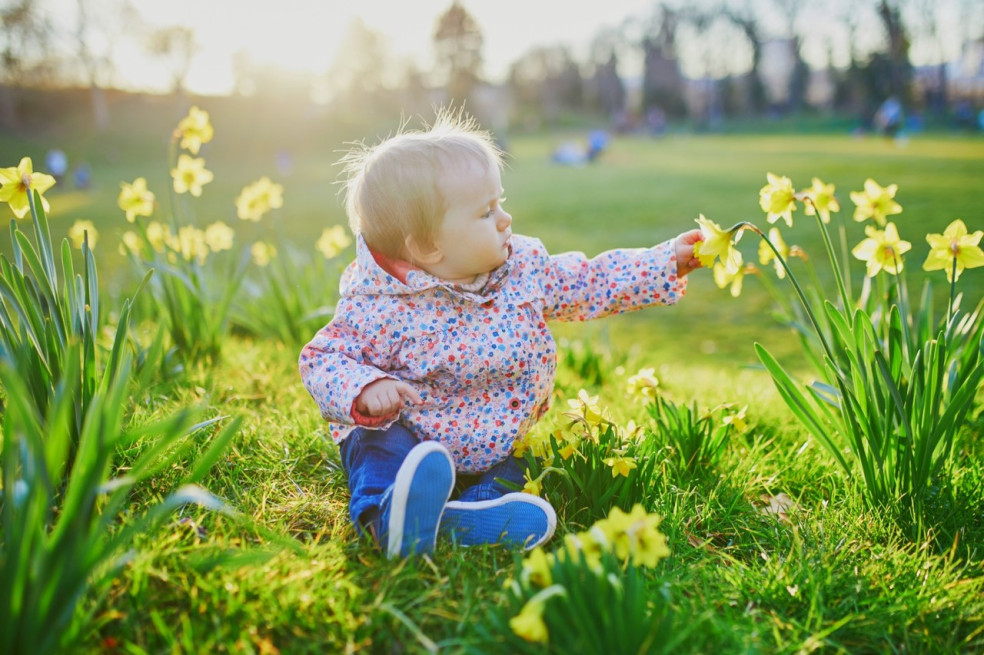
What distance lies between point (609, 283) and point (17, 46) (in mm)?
33283

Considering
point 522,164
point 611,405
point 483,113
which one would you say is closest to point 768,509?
point 611,405

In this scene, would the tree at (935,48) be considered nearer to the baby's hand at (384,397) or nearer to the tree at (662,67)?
the tree at (662,67)

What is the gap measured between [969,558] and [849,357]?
19.9 inches

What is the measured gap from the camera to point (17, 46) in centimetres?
2703

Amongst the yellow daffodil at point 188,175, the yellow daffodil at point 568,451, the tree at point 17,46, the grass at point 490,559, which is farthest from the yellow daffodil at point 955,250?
the tree at point 17,46

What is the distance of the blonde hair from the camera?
1.81 meters

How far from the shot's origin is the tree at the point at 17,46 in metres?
25.9

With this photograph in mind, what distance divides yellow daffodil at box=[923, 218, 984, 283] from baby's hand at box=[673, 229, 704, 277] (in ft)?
1.85

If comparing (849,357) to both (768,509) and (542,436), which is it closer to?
(768,509)

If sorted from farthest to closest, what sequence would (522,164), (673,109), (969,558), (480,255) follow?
(673,109) → (522,164) → (480,255) → (969,558)

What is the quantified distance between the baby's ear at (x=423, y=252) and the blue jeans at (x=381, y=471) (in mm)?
454

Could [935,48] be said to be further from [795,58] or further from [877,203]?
[877,203]

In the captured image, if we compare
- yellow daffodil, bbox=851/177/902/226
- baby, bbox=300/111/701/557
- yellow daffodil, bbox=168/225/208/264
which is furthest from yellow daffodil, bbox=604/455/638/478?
yellow daffodil, bbox=168/225/208/264

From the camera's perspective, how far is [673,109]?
150 ft
